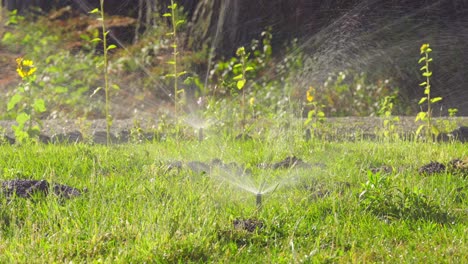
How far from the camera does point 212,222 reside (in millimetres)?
3283

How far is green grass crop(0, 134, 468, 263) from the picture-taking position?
300 centimetres

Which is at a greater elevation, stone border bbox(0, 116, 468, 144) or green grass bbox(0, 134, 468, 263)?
green grass bbox(0, 134, 468, 263)

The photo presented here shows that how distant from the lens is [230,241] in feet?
10.5

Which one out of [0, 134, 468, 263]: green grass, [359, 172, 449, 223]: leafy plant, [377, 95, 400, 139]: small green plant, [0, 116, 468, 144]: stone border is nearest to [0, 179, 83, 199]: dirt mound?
[0, 134, 468, 263]: green grass

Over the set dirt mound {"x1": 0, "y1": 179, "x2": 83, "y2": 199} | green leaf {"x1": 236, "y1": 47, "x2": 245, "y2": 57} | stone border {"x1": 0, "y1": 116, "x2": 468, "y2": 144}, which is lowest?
stone border {"x1": 0, "y1": 116, "x2": 468, "y2": 144}

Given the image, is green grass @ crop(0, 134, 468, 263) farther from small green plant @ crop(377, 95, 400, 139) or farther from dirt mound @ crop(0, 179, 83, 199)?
small green plant @ crop(377, 95, 400, 139)

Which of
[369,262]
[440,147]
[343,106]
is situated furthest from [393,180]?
[343,106]

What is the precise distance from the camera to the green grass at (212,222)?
3000 mm

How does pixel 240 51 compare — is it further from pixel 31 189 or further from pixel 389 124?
pixel 31 189

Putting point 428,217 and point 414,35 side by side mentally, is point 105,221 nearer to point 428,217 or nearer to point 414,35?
point 428,217

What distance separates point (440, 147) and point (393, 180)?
175cm

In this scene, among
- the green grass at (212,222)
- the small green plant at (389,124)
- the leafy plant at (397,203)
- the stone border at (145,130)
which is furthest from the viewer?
the stone border at (145,130)

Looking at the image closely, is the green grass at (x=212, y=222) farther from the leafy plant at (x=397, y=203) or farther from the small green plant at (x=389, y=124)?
the small green plant at (x=389, y=124)

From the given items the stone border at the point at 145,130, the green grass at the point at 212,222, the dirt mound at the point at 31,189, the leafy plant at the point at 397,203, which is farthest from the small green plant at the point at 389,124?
the dirt mound at the point at 31,189
